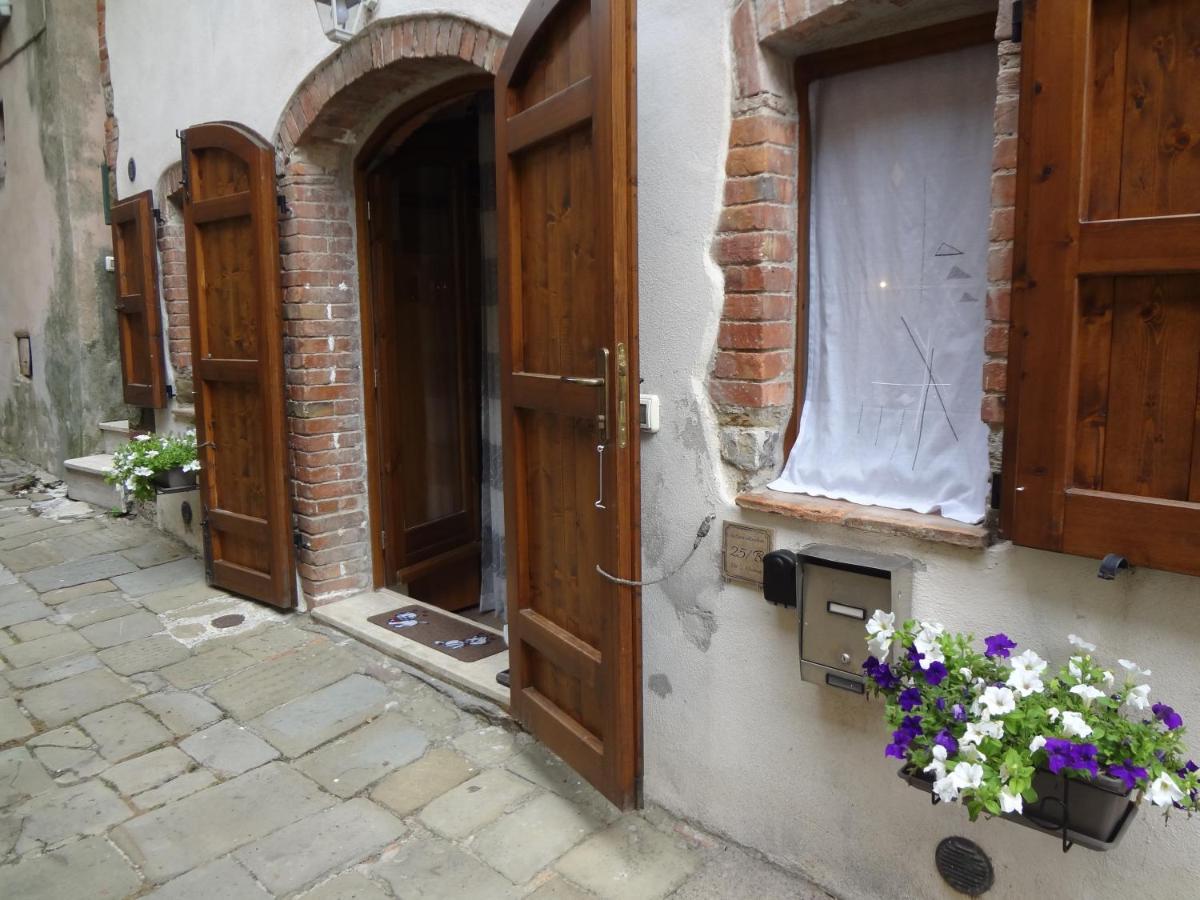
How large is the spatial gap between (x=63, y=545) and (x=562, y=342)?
4671mm

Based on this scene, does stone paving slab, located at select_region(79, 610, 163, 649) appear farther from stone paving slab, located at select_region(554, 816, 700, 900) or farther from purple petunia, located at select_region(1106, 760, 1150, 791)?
purple petunia, located at select_region(1106, 760, 1150, 791)

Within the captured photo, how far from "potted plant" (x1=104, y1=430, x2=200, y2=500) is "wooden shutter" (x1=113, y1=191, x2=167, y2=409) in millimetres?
559

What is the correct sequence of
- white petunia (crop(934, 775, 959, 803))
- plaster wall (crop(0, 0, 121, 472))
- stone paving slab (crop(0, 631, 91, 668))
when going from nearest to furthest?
white petunia (crop(934, 775, 959, 803)), stone paving slab (crop(0, 631, 91, 668)), plaster wall (crop(0, 0, 121, 472))

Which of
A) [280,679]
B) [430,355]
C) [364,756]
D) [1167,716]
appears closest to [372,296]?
[430,355]

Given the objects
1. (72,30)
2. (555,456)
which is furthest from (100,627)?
(72,30)

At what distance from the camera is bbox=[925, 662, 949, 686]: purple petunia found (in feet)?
5.69

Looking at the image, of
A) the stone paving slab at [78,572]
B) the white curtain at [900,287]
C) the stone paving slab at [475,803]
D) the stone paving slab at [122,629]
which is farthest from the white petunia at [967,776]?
the stone paving slab at [78,572]

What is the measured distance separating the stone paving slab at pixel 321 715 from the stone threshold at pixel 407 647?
0.21m

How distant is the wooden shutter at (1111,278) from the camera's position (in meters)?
1.56

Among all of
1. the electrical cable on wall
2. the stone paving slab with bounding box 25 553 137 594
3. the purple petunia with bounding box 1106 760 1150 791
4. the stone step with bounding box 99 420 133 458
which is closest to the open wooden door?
the electrical cable on wall

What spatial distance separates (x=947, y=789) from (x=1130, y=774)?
30cm

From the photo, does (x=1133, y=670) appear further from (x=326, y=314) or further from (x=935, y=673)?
(x=326, y=314)

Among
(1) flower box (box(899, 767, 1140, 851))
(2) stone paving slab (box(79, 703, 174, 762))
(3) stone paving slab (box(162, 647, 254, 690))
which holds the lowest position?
(2) stone paving slab (box(79, 703, 174, 762))

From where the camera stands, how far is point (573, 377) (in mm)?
2508
